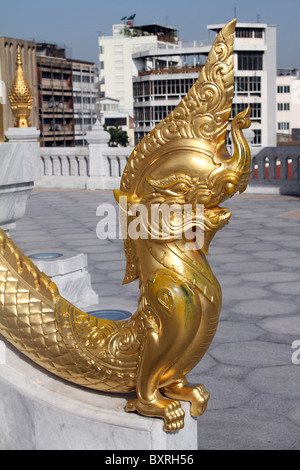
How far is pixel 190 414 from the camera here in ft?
6.57

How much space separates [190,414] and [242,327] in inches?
85.7

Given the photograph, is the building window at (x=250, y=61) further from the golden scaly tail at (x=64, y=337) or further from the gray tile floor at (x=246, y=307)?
the golden scaly tail at (x=64, y=337)

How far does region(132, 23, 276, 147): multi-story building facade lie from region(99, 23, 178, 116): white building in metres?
16.3

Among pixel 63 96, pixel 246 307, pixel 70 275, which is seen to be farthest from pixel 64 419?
pixel 63 96

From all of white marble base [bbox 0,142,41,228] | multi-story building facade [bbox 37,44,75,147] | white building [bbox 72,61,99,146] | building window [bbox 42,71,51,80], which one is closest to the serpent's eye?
white marble base [bbox 0,142,41,228]

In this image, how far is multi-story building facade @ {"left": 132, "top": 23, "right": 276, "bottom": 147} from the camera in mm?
78562

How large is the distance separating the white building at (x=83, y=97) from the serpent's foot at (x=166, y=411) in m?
91.2

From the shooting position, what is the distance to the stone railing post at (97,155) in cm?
1235

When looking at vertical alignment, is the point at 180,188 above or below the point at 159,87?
below

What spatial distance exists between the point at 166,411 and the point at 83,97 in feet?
306

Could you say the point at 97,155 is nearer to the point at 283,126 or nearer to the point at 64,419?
the point at 64,419

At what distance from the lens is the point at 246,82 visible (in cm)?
7975

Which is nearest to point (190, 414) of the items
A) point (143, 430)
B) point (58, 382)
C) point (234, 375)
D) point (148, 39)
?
point (143, 430)

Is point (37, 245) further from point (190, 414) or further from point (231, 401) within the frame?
point (190, 414)
